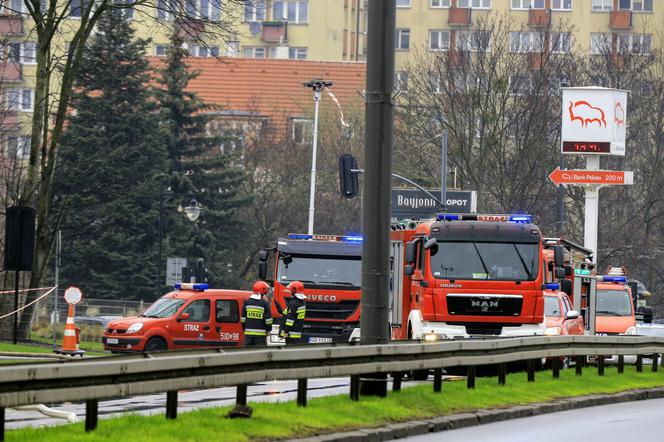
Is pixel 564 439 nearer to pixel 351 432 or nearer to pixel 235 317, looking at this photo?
pixel 351 432

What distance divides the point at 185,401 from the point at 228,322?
17353mm

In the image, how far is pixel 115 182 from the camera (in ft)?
217

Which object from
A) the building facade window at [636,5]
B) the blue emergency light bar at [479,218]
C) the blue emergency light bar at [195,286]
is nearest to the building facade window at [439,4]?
the building facade window at [636,5]

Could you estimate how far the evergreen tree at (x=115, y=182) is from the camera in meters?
66.9

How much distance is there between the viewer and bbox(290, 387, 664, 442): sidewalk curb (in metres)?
15.2

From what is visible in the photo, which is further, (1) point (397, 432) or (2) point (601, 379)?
(2) point (601, 379)

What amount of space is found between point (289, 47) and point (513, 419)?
331 ft

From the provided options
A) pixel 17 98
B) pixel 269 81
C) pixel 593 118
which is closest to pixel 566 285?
pixel 593 118

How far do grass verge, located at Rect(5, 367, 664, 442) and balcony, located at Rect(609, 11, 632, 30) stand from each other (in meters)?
92.4

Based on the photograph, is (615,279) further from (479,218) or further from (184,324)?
(479,218)

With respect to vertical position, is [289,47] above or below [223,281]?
above

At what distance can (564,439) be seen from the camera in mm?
16438

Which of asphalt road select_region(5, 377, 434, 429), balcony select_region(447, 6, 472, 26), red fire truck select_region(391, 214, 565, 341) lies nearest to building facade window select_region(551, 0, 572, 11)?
balcony select_region(447, 6, 472, 26)

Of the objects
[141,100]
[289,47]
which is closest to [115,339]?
[141,100]
